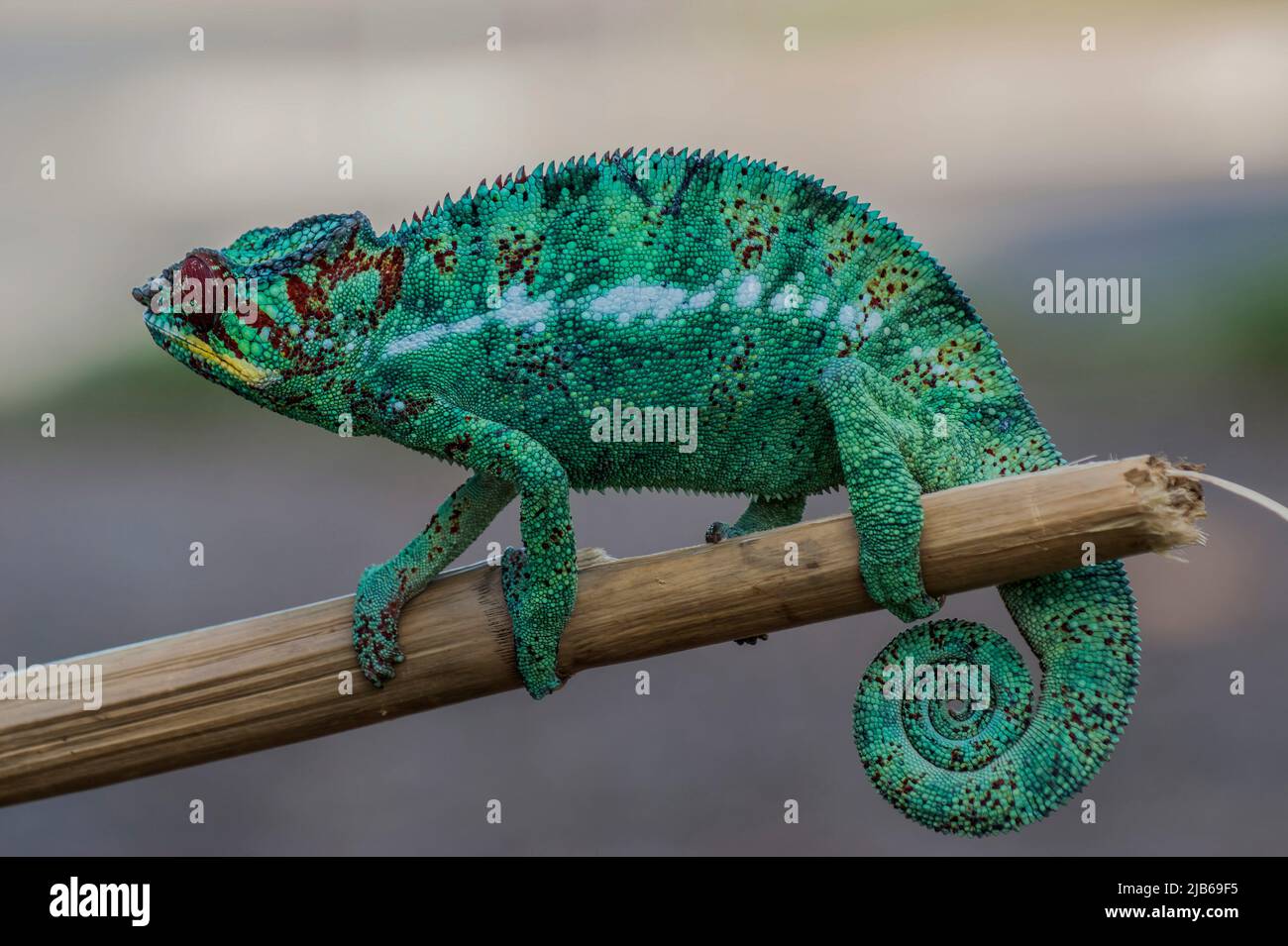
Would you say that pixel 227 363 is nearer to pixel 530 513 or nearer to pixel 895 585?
pixel 530 513

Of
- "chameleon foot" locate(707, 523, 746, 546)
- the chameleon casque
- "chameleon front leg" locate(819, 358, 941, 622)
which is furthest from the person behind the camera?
"chameleon foot" locate(707, 523, 746, 546)

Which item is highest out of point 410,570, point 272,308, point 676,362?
point 272,308

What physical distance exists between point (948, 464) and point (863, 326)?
311mm

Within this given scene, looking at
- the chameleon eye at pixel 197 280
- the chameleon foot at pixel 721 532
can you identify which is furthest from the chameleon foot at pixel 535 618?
the chameleon eye at pixel 197 280

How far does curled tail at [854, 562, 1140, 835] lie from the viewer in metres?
2.51

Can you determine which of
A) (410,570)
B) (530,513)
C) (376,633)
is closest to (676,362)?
(530,513)

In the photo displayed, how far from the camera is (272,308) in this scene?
2555mm

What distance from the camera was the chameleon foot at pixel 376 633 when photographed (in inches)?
104

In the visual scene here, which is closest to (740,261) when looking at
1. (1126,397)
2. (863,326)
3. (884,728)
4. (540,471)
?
(863,326)

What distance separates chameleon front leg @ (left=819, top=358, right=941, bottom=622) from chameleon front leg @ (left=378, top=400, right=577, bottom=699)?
534 millimetres

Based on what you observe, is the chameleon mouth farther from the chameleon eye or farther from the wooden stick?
the wooden stick

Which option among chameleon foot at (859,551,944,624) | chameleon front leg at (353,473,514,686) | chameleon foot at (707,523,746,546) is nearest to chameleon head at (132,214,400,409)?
chameleon front leg at (353,473,514,686)

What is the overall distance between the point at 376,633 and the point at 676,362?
0.79m

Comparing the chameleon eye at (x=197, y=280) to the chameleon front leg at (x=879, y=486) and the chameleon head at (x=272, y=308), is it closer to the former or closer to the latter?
the chameleon head at (x=272, y=308)
